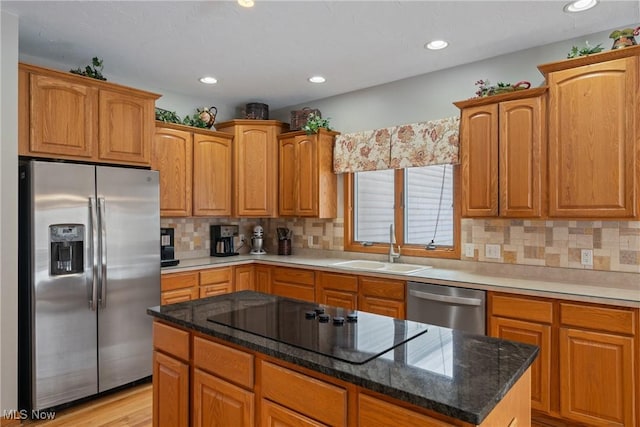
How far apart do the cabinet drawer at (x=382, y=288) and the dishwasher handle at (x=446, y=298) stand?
0.12 metres

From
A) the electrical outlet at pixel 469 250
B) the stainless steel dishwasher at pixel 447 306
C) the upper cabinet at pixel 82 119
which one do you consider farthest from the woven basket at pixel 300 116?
the stainless steel dishwasher at pixel 447 306

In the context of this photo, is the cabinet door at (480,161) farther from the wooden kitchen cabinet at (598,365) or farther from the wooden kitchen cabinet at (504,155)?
the wooden kitchen cabinet at (598,365)

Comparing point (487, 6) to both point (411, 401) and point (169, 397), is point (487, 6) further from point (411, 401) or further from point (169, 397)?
point (169, 397)

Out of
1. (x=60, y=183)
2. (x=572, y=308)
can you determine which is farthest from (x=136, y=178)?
(x=572, y=308)

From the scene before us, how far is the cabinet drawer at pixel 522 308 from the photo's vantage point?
255cm

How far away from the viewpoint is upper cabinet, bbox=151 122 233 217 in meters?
3.89

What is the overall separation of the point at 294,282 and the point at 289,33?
7.37 feet

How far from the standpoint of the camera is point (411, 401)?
110cm

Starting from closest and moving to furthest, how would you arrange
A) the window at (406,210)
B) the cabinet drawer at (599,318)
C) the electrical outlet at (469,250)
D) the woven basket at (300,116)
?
1. the cabinet drawer at (599,318)
2. the electrical outlet at (469,250)
3. the window at (406,210)
4. the woven basket at (300,116)

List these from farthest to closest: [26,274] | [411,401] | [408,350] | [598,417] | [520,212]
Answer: [520,212] → [26,274] → [598,417] → [408,350] → [411,401]

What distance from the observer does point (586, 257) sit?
2.88 m

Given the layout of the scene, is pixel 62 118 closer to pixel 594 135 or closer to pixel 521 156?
pixel 521 156

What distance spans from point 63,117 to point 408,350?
2.89m

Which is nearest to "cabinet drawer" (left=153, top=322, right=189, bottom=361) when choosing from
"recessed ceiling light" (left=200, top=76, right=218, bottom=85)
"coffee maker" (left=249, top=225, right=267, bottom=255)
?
"recessed ceiling light" (left=200, top=76, right=218, bottom=85)
